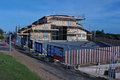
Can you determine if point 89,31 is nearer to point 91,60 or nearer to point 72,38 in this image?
point 72,38

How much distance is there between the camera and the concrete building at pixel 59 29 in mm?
32781

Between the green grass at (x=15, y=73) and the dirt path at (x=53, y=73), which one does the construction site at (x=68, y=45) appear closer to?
the dirt path at (x=53, y=73)

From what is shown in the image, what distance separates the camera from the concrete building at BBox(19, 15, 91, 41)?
3278cm

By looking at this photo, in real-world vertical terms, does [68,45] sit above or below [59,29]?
below

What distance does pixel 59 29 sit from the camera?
37312 millimetres

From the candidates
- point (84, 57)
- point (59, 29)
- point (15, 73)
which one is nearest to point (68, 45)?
point (84, 57)

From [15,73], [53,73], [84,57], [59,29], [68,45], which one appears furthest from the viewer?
[59,29]

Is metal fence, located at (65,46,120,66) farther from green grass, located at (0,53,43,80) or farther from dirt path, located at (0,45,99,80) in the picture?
green grass, located at (0,53,43,80)

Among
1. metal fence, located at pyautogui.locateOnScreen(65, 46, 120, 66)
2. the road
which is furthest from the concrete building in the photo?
the road

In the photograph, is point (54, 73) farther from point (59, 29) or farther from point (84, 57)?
point (59, 29)

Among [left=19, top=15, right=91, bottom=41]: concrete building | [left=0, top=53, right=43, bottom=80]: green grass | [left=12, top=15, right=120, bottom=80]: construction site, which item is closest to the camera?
[left=0, top=53, right=43, bottom=80]: green grass

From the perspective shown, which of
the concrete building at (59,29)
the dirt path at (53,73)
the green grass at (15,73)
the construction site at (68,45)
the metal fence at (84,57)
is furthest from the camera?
the concrete building at (59,29)

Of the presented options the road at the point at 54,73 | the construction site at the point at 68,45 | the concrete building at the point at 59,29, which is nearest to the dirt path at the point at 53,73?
the road at the point at 54,73

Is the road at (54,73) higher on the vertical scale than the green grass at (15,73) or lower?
lower
